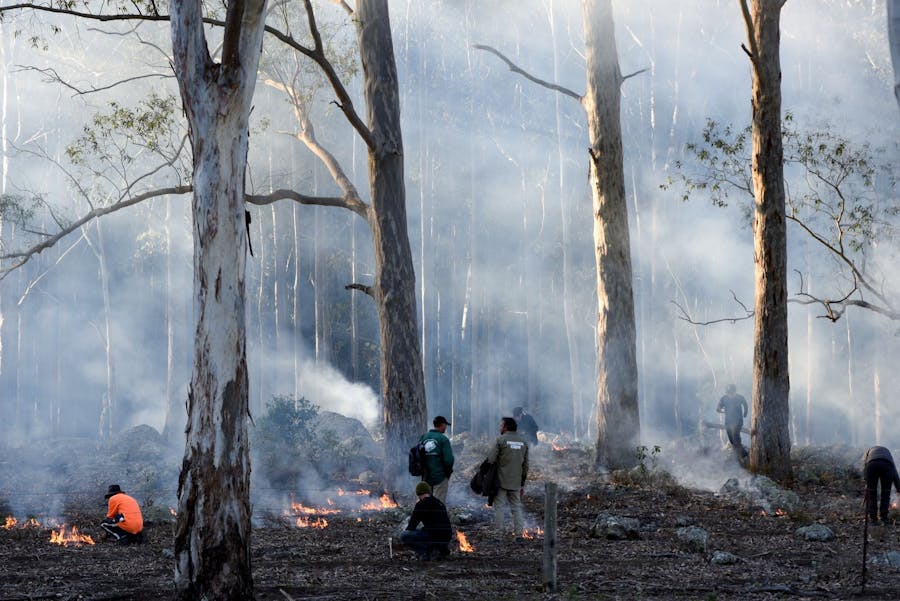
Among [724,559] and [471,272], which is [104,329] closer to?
[471,272]

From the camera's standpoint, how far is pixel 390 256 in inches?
642

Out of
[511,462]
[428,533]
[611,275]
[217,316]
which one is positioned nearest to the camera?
[217,316]

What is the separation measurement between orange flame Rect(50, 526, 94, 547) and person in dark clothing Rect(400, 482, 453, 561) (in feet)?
Result: 14.4

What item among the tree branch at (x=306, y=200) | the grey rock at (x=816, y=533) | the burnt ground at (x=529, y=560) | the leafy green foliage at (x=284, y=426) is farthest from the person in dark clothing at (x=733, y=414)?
the leafy green foliage at (x=284, y=426)

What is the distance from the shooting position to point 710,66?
53000 mm

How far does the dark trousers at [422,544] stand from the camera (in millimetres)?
10406

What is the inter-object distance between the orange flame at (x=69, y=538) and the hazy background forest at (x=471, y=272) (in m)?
29.5

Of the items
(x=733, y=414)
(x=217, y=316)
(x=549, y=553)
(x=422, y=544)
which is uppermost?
(x=217, y=316)

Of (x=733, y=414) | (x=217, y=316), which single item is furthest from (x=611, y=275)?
(x=217, y=316)

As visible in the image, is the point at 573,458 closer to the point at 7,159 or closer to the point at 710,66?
the point at 710,66

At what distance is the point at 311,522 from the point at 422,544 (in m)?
4.00

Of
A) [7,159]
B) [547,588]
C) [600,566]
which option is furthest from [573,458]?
[7,159]

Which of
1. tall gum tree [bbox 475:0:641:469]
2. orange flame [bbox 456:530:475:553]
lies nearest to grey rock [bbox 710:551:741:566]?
orange flame [bbox 456:530:475:553]

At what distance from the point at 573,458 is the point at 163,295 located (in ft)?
97.0
